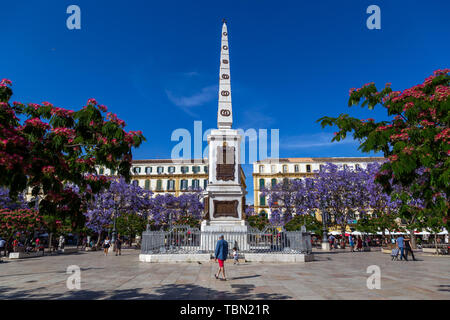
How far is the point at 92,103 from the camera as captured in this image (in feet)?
17.0

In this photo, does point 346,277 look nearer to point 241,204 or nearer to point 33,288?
point 241,204

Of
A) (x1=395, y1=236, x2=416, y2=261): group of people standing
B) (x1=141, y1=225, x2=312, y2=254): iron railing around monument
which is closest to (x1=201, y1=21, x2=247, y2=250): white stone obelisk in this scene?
(x1=141, y1=225, x2=312, y2=254): iron railing around monument

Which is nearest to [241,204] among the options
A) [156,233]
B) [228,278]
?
[156,233]

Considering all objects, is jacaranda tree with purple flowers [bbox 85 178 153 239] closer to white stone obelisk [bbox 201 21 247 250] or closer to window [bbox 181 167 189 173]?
white stone obelisk [bbox 201 21 247 250]

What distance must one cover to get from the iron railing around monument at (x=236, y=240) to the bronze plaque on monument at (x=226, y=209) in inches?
60.5

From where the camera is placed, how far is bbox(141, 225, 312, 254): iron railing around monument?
57.6ft

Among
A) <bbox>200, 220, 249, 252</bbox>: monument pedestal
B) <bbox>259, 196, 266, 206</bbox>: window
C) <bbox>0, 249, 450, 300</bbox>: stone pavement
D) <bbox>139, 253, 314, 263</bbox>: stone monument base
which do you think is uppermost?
<bbox>259, 196, 266, 206</bbox>: window

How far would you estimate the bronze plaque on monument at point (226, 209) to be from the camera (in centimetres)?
1905

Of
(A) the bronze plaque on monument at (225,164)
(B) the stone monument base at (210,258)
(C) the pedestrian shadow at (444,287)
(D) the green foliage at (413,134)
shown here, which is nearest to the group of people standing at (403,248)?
(B) the stone monument base at (210,258)

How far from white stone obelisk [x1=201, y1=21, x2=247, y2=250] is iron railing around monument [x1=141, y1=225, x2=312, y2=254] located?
0.58ft

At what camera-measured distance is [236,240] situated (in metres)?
17.6

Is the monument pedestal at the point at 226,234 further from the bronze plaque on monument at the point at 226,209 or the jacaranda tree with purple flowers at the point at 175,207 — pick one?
the jacaranda tree with purple flowers at the point at 175,207

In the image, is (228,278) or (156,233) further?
(156,233)
